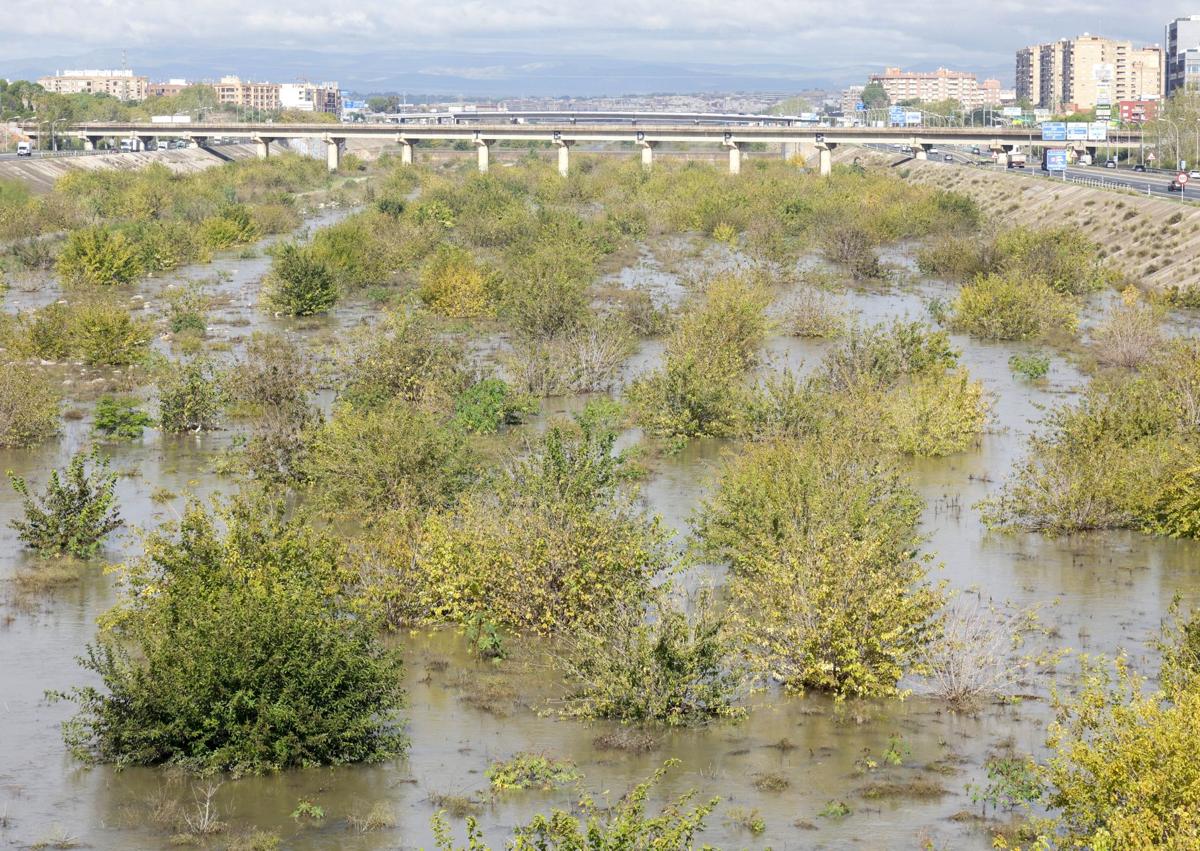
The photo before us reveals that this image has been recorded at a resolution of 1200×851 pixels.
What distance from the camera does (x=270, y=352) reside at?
29953 millimetres

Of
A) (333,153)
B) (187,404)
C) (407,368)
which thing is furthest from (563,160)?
(187,404)

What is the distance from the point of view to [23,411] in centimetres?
2764

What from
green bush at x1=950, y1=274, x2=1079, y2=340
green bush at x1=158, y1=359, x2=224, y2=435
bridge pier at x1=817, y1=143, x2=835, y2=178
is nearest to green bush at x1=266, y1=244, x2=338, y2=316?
green bush at x1=158, y1=359, x2=224, y2=435

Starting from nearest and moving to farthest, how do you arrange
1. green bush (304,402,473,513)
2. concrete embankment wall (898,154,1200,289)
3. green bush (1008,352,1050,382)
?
green bush (304,402,473,513)
green bush (1008,352,1050,382)
concrete embankment wall (898,154,1200,289)

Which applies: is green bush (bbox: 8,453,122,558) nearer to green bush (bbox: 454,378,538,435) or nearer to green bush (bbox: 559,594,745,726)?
green bush (bbox: 454,378,538,435)

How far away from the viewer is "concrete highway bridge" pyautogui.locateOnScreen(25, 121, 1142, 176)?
10725 cm

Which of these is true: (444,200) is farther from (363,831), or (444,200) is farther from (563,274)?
(363,831)

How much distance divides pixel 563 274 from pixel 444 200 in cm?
3748

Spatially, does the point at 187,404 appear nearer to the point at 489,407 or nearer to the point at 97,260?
the point at 489,407

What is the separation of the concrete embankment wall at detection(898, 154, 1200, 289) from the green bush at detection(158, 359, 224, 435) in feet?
103

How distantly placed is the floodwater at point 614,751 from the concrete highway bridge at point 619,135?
8478 cm

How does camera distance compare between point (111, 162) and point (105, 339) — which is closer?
point (105, 339)

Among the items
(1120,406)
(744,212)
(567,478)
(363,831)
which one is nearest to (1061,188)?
(744,212)

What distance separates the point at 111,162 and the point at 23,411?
84647mm
